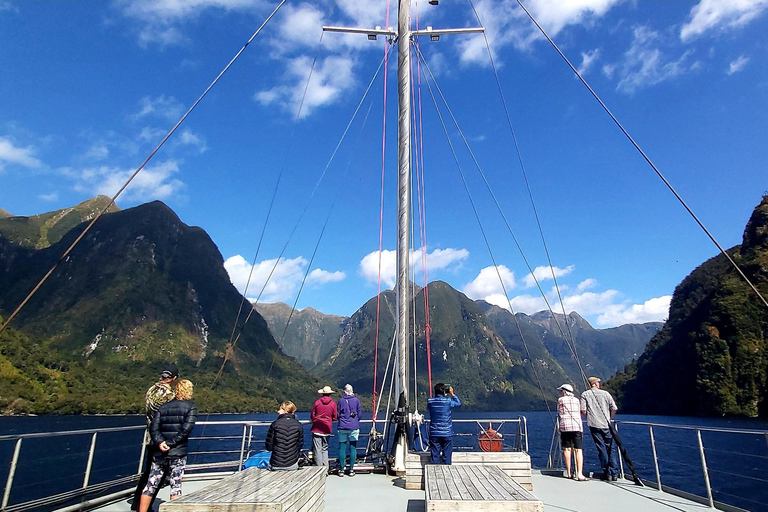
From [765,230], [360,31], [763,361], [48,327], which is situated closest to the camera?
[360,31]

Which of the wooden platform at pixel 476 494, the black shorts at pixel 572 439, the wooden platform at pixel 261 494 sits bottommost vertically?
the wooden platform at pixel 261 494

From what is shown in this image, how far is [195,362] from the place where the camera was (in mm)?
181625

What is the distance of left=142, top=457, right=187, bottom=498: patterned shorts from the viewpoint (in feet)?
17.4

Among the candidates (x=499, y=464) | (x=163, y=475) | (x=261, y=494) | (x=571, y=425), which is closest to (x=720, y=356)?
(x=571, y=425)

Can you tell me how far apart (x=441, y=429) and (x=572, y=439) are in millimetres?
2485

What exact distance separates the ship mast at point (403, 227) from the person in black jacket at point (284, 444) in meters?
2.34

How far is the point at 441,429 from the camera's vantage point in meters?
7.33

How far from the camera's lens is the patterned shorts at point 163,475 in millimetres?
5297

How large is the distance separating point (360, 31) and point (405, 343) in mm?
6583

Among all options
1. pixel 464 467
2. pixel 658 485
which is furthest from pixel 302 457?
pixel 658 485

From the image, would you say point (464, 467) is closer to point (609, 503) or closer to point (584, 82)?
point (609, 503)

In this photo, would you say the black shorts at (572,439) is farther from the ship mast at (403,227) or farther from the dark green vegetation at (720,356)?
the dark green vegetation at (720,356)

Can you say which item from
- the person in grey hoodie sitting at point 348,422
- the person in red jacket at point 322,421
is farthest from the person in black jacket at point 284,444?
the person in grey hoodie sitting at point 348,422

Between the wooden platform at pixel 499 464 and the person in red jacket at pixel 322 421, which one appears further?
the person in red jacket at pixel 322 421
